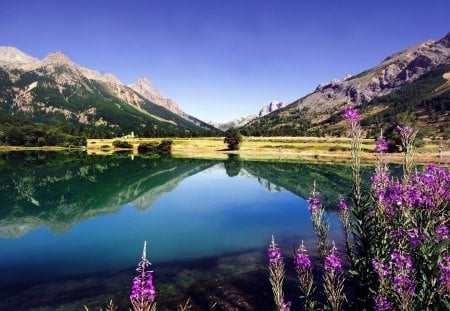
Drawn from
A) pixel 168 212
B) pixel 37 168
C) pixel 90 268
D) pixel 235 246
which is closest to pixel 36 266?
pixel 90 268

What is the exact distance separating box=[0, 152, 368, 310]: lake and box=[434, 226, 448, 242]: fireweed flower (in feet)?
43.2

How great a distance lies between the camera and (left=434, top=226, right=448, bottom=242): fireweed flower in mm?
9422

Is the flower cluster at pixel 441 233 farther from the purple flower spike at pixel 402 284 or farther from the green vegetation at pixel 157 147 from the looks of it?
the green vegetation at pixel 157 147

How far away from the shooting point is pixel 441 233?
9.58 metres

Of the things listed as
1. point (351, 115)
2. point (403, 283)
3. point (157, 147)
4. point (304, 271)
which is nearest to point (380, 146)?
point (351, 115)

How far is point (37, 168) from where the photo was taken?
346ft

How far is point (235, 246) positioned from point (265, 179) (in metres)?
53.6

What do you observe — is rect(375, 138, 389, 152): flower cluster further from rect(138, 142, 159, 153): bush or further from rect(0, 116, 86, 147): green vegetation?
rect(0, 116, 86, 147): green vegetation

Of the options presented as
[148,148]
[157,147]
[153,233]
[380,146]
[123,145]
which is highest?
[123,145]

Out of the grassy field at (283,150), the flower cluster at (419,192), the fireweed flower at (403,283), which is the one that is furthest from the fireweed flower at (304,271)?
the grassy field at (283,150)

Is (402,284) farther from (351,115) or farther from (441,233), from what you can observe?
(351,115)

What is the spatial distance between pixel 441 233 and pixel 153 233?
117 feet

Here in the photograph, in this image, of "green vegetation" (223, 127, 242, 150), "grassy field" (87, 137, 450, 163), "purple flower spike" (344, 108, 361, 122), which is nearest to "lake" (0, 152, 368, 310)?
"purple flower spike" (344, 108, 361, 122)

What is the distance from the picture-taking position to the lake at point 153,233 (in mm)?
23719
